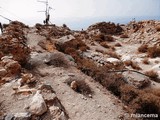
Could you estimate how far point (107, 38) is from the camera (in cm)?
3078

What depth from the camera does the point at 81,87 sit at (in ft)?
40.8

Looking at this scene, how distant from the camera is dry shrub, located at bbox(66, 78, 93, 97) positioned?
40.0ft

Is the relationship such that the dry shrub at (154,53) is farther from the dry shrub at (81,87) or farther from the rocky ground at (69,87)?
the dry shrub at (81,87)

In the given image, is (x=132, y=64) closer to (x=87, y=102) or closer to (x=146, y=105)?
(x=146, y=105)

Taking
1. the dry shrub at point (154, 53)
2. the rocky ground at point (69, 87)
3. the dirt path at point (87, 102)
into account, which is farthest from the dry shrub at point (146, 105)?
the dry shrub at point (154, 53)

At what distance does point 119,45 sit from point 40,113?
65.4 ft

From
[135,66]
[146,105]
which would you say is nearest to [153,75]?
[135,66]

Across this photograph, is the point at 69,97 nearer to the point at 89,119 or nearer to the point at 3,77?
the point at 89,119

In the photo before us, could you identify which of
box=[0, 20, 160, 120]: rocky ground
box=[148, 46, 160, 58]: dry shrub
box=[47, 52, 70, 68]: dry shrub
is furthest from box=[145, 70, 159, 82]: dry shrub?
box=[47, 52, 70, 68]: dry shrub

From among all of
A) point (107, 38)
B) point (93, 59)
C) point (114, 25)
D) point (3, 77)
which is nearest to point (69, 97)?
point (3, 77)

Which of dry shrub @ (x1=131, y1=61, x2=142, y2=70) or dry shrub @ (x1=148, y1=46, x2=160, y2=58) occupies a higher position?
dry shrub @ (x1=148, y1=46, x2=160, y2=58)

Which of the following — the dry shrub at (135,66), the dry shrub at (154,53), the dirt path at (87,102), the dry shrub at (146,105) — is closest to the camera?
the dirt path at (87,102)

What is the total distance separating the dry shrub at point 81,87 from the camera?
12.2 m

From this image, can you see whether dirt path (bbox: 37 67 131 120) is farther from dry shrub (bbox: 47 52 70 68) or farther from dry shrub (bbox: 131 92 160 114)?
dry shrub (bbox: 47 52 70 68)
